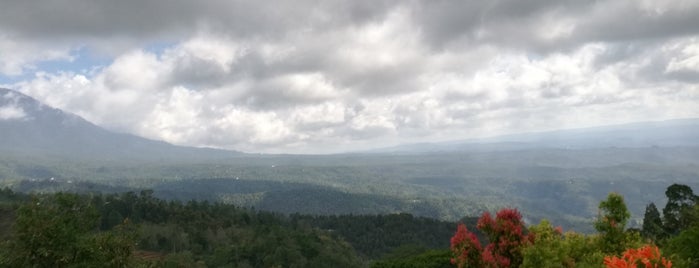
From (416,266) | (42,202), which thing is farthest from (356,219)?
(42,202)

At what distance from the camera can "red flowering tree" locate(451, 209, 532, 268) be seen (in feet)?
55.6

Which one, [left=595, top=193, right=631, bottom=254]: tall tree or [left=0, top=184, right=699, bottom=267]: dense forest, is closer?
[left=0, top=184, right=699, bottom=267]: dense forest

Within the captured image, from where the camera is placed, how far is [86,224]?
57.6 ft

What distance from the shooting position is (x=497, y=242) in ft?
57.3

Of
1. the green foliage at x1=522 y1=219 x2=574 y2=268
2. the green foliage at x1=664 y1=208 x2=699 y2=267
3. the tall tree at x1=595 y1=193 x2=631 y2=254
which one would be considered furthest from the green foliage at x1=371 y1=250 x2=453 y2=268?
the green foliage at x1=664 y1=208 x2=699 y2=267

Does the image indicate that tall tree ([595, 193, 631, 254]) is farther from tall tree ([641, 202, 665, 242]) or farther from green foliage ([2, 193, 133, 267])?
tall tree ([641, 202, 665, 242])

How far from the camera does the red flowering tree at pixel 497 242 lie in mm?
16953

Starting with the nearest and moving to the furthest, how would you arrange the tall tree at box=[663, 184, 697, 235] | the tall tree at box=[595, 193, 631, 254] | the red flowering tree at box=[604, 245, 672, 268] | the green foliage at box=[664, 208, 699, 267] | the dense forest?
the red flowering tree at box=[604, 245, 672, 268], the green foliage at box=[664, 208, 699, 267], the dense forest, the tall tree at box=[595, 193, 631, 254], the tall tree at box=[663, 184, 697, 235]

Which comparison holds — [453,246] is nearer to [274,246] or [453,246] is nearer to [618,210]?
[618,210]

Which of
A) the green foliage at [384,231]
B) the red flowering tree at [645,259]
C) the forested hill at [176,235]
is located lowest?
the green foliage at [384,231]

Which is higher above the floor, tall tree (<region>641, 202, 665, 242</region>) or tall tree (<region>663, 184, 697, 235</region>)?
tall tree (<region>663, 184, 697, 235</region>)

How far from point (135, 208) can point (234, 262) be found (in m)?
41.6

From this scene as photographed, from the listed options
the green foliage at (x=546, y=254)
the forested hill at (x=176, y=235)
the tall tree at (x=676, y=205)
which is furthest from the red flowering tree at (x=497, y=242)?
the tall tree at (x=676, y=205)

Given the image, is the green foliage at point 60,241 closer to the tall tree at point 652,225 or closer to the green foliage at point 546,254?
the green foliage at point 546,254
